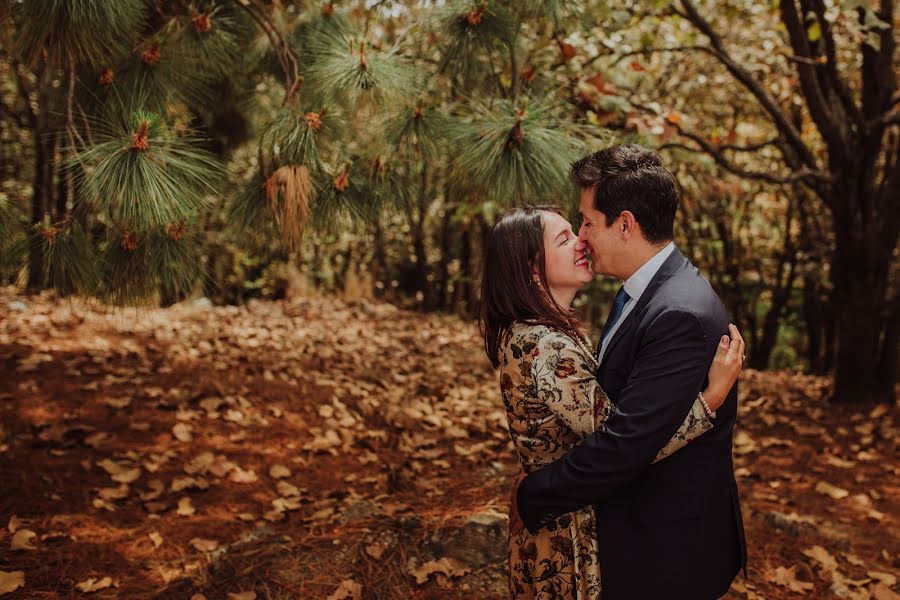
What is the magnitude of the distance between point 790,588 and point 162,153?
3100 mm

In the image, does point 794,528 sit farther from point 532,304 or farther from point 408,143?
point 408,143

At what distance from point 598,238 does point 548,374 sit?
1.37ft

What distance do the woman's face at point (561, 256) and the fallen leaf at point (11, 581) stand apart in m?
2.31

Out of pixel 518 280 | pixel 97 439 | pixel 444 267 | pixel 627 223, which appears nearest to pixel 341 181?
pixel 518 280

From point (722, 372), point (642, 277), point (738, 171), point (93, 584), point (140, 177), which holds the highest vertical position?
point (738, 171)

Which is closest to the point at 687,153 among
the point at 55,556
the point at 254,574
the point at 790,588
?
the point at 790,588

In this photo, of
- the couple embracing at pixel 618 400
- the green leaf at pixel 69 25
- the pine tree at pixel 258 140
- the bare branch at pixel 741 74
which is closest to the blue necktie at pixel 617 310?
the couple embracing at pixel 618 400

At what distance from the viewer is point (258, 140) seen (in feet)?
10.2

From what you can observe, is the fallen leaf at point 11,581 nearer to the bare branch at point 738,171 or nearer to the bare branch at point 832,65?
the bare branch at point 738,171

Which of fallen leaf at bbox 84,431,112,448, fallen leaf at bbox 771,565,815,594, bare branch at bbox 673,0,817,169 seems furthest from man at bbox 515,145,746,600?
bare branch at bbox 673,0,817,169

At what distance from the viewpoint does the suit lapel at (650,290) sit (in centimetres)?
175

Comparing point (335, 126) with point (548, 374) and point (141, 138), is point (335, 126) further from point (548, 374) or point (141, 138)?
point (548, 374)

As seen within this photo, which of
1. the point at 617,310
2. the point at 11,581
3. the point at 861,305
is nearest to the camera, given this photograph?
the point at 617,310

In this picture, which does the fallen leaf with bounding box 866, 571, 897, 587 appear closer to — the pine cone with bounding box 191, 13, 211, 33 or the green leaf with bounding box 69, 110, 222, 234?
the green leaf with bounding box 69, 110, 222, 234
